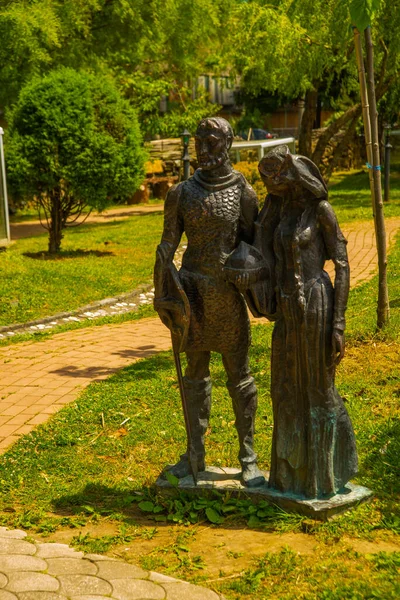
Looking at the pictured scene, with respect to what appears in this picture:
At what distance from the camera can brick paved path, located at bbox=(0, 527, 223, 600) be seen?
13.0 feet

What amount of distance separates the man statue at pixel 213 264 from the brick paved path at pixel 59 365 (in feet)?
6.46

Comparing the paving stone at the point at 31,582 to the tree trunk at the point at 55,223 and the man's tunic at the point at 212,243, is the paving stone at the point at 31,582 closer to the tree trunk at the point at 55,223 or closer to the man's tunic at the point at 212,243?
the man's tunic at the point at 212,243

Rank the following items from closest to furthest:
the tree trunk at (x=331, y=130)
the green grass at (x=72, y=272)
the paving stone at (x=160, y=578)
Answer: the paving stone at (x=160, y=578)
the green grass at (x=72, y=272)
the tree trunk at (x=331, y=130)

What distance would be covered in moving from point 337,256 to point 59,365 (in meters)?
4.20

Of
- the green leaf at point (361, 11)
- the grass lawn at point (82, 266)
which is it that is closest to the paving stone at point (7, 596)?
Result: the green leaf at point (361, 11)

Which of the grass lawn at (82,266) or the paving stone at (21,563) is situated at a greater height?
the grass lawn at (82,266)

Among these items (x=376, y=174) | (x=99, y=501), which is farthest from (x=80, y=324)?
(x=99, y=501)

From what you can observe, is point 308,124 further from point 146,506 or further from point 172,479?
point 146,506

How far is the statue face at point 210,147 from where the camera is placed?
4.68 meters

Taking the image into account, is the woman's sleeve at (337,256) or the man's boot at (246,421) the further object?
the man's boot at (246,421)

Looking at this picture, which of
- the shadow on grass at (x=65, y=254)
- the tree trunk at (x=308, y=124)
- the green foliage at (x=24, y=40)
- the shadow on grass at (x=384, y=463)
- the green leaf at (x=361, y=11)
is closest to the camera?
the shadow on grass at (x=384, y=463)

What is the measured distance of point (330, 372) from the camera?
461 cm


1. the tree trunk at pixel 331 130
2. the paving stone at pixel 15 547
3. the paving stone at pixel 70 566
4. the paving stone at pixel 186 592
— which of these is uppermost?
the tree trunk at pixel 331 130

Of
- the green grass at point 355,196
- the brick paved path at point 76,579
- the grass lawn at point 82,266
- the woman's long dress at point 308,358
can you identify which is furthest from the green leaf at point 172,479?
the green grass at point 355,196
